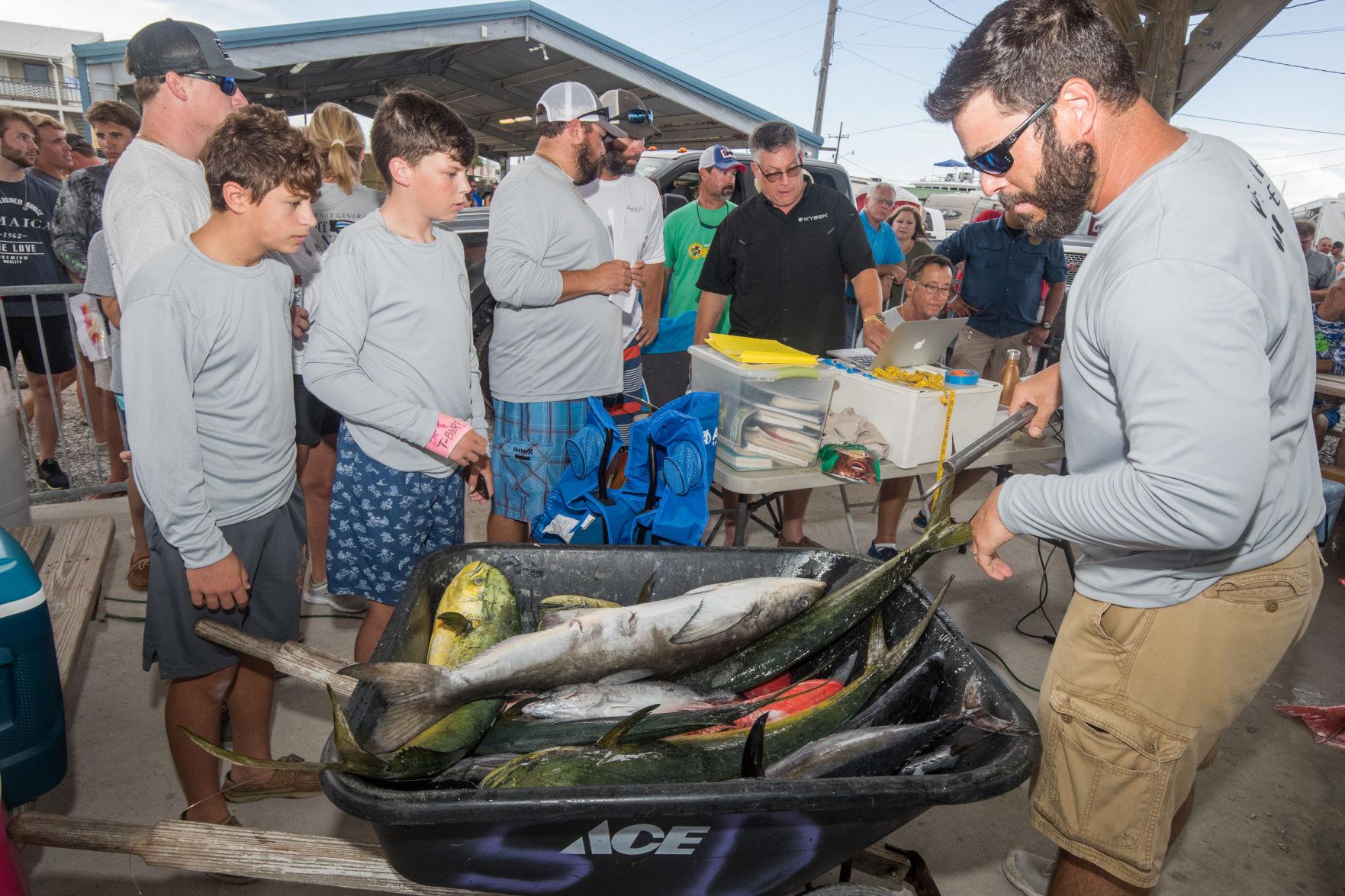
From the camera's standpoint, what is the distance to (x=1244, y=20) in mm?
4352

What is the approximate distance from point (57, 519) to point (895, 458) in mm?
4732

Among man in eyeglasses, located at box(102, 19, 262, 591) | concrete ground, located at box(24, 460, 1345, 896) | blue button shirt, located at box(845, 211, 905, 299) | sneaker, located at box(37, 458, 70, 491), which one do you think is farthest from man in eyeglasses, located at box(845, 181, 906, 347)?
sneaker, located at box(37, 458, 70, 491)

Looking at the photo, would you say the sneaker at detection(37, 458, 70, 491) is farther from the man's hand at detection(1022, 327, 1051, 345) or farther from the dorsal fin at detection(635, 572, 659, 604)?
the man's hand at detection(1022, 327, 1051, 345)

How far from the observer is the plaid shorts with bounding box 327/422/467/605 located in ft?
8.82

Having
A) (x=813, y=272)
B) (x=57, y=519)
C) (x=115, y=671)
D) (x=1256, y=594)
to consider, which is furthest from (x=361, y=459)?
(x=57, y=519)

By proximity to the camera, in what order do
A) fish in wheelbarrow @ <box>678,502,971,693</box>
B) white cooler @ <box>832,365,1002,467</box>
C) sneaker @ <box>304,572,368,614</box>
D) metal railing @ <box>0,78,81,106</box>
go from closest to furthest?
1. fish in wheelbarrow @ <box>678,502,971,693</box>
2. white cooler @ <box>832,365,1002,467</box>
3. sneaker @ <box>304,572,368,614</box>
4. metal railing @ <box>0,78,81,106</box>

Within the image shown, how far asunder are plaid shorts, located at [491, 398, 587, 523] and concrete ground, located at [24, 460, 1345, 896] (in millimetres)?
1080

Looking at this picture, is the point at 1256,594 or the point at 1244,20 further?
the point at 1244,20

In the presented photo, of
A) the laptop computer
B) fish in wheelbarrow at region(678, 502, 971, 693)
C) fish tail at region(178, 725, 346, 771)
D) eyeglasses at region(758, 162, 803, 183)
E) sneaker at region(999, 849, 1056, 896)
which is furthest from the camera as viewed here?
eyeglasses at region(758, 162, 803, 183)

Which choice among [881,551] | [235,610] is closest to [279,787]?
[235,610]

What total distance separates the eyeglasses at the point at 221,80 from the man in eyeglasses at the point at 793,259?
105 inches

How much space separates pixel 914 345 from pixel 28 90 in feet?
226

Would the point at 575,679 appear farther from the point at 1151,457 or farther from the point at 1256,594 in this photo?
the point at 1256,594

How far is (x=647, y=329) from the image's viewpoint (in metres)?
4.95
